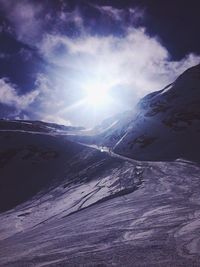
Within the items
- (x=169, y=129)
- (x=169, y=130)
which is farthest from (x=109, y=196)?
(x=169, y=129)

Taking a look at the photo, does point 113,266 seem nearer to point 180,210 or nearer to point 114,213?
point 180,210

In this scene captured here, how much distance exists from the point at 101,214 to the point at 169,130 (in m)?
54.3

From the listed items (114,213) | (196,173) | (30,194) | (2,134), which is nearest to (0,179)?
(30,194)

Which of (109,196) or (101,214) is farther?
(109,196)

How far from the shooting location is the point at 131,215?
20859 mm

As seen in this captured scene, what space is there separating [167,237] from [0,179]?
56314 mm

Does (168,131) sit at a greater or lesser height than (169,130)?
lesser

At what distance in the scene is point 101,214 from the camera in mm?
23766

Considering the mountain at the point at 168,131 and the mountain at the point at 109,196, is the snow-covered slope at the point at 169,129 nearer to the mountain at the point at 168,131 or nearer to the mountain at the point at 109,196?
the mountain at the point at 168,131

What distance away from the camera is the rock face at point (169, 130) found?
62250 mm

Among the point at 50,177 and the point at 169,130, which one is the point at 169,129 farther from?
the point at 50,177

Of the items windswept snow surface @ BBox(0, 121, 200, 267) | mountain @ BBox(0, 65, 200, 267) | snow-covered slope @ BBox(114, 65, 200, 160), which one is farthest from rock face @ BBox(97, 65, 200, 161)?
windswept snow surface @ BBox(0, 121, 200, 267)

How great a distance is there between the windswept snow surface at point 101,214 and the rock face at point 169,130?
897 centimetres

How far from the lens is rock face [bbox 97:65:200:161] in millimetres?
62250
